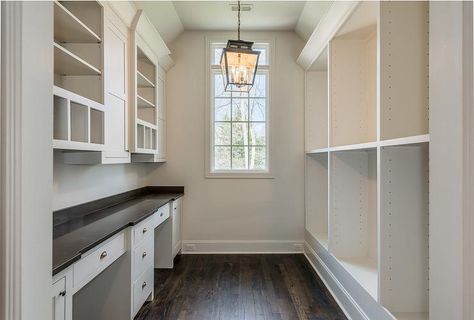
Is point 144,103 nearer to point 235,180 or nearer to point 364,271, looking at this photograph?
point 235,180

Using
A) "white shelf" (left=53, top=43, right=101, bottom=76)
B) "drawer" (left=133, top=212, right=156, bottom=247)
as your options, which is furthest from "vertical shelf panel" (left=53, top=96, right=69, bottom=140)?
"drawer" (left=133, top=212, right=156, bottom=247)

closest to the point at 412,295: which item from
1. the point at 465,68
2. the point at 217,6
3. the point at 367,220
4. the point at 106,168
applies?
the point at 367,220

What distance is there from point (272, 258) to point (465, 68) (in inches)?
140

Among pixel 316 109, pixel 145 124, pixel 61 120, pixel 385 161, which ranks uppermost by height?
pixel 316 109

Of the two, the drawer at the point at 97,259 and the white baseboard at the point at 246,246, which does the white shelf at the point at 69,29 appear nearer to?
the drawer at the point at 97,259

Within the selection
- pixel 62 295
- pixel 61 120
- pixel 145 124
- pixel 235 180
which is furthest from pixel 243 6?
pixel 62 295

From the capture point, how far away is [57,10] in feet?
5.66

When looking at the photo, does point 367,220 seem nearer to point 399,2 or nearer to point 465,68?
point 399,2

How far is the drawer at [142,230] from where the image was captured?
2.33m

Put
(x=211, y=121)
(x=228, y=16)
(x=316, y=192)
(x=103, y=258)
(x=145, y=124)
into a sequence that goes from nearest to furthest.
Answer: (x=103, y=258)
(x=145, y=124)
(x=228, y=16)
(x=316, y=192)
(x=211, y=121)

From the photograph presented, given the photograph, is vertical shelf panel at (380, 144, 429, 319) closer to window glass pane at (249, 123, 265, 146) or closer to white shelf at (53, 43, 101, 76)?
white shelf at (53, 43, 101, 76)

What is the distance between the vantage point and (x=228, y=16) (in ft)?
12.3

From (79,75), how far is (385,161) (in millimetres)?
2134

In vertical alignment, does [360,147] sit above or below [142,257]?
above
